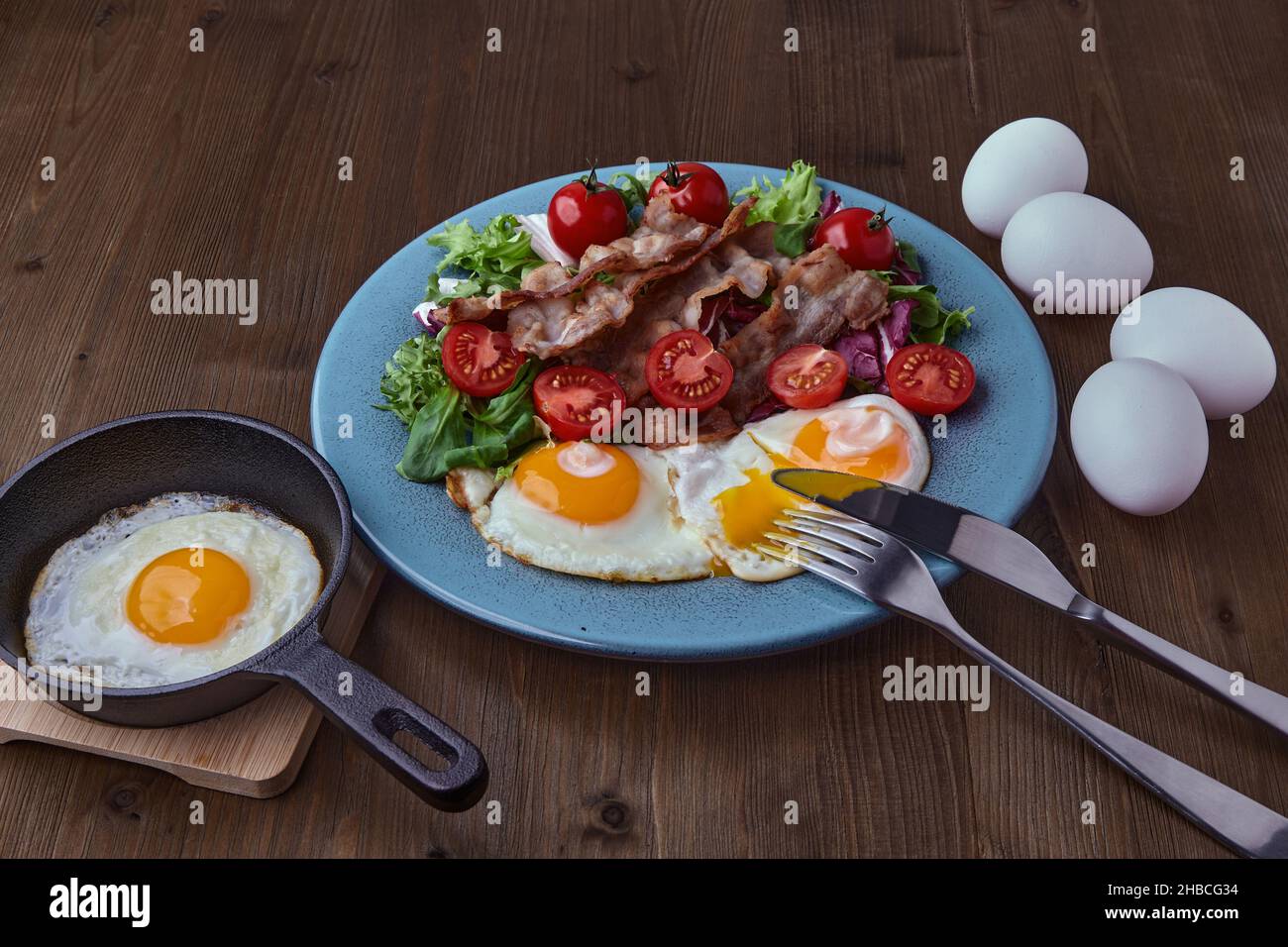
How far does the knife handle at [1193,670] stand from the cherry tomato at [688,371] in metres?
0.83

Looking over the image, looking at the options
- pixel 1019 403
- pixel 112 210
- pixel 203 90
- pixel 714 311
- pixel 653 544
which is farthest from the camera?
pixel 203 90

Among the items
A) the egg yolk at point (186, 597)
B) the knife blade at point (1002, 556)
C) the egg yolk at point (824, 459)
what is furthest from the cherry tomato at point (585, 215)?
the egg yolk at point (186, 597)

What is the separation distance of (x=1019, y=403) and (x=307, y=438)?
1.58m

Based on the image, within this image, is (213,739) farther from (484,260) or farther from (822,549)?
(484,260)

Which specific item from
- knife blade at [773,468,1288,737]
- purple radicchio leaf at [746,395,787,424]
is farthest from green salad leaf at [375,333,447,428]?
knife blade at [773,468,1288,737]

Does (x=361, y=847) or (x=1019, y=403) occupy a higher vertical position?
(x=1019, y=403)

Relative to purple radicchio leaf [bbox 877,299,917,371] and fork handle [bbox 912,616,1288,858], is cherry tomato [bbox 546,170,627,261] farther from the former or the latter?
fork handle [bbox 912,616,1288,858]

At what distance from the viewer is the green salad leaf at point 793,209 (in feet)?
9.05

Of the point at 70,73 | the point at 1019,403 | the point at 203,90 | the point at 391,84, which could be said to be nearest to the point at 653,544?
the point at 1019,403

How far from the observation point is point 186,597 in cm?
208

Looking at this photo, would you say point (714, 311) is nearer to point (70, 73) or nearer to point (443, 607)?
point (443, 607)

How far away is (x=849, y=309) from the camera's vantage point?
2607 millimetres

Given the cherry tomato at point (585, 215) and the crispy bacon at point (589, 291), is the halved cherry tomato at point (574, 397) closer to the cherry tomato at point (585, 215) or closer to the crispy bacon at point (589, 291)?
the crispy bacon at point (589, 291)

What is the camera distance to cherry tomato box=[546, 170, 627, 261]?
276cm
